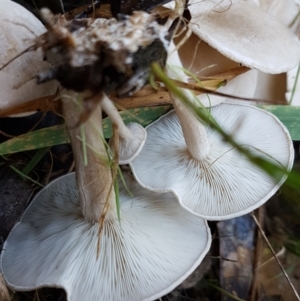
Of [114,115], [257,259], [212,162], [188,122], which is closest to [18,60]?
[114,115]

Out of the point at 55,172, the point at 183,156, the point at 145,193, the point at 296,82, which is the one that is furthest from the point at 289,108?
the point at 55,172

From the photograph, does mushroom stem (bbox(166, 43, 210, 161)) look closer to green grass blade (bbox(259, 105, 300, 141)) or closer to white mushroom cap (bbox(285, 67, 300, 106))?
green grass blade (bbox(259, 105, 300, 141))

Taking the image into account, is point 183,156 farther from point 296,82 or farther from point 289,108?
point 296,82

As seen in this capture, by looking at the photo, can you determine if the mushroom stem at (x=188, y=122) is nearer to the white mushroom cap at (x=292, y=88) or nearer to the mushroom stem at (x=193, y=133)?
the mushroom stem at (x=193, y=133)

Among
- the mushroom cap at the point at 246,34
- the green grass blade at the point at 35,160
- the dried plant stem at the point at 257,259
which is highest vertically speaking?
the mushroom cap at the point at 246,34

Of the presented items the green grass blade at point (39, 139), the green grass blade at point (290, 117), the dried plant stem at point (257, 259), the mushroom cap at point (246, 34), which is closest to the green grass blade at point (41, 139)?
the green grass blade at point (39, 139)
